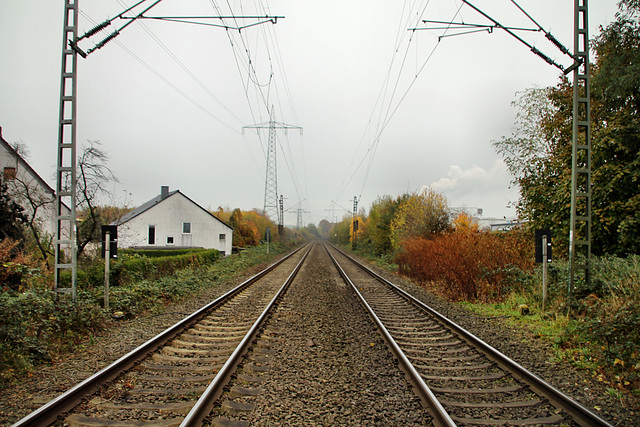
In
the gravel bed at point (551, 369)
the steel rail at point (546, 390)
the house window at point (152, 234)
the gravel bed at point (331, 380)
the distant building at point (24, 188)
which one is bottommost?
the gravel bed at point (551, 369)

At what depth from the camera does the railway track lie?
375 cm

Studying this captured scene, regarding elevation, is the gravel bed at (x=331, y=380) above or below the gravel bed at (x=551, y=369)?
above

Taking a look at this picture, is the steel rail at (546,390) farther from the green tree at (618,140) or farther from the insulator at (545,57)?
the green tree at (618,140)

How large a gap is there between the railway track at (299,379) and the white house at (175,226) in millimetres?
34333

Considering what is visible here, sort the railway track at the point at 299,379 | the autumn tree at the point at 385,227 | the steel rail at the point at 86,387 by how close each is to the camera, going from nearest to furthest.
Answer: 1. the steel rail at the point at 86,387
2. the railway track at the point at 299,379
3. the autumn tree at the point at 385,227

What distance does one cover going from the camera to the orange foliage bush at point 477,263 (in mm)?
11719

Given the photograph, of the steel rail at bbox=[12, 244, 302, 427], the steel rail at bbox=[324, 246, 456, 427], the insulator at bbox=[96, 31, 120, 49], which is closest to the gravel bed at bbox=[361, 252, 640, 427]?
the steel rail at bbox=[324, 246, 456, 427]

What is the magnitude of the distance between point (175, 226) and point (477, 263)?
114ft

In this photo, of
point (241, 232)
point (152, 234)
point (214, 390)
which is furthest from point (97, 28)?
point (241, 232)

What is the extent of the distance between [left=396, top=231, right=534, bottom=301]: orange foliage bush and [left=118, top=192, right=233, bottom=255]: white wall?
1252 inches

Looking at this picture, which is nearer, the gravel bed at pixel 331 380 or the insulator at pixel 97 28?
the gravel bed at pixel 331 380

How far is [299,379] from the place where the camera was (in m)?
4.79

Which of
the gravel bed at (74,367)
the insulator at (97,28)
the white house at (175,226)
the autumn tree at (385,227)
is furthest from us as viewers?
the white house at (175,226)

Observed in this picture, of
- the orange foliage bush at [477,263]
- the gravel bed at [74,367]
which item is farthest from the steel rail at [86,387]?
the orange foliage bush at [477,263]
